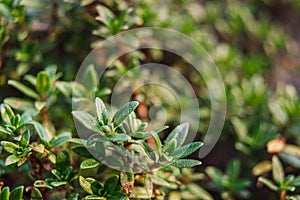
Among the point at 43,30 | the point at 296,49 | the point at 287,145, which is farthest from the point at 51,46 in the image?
the point at 296,49

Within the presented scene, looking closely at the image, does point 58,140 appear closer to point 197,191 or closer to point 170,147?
point 170,147

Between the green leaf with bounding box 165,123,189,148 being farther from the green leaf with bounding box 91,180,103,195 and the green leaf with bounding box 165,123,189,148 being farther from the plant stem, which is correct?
the plant stem

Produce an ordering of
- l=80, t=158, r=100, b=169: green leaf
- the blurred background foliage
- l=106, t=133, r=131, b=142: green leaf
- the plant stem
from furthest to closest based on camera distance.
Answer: the blurred background foliage → the plant stem → l=80, t=158, r=100, b=169: green leaf → l=106, t=133, r=131, b=142: green leaf

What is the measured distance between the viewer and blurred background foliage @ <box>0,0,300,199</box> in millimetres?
1592

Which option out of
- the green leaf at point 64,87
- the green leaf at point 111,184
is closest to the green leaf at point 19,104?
the green leaf at point 64,87

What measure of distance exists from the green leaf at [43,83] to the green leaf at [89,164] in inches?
15.0

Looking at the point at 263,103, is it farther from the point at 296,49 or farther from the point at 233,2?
the point at 233,2

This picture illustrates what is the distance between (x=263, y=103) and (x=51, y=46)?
96 cm

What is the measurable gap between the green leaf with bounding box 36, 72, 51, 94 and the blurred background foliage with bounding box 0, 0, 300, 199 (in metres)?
0.03

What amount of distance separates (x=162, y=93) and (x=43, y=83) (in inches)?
21.0

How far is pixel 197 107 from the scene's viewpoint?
1854 millimetres

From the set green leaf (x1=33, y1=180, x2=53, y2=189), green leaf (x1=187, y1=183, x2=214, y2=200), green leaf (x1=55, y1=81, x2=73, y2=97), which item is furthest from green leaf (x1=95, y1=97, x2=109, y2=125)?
green leaf (x1=187, y1=183, x2=214, y2=200)

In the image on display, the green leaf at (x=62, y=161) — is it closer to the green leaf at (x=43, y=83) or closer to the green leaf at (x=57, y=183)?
the green leaf at (x=57, y=183)

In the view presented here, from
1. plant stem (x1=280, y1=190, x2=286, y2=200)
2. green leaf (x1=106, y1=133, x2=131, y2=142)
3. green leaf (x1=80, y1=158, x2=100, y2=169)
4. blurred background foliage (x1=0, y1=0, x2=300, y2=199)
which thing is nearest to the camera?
green leaf (x1=106, y1=133, x2=131, y2=142)
